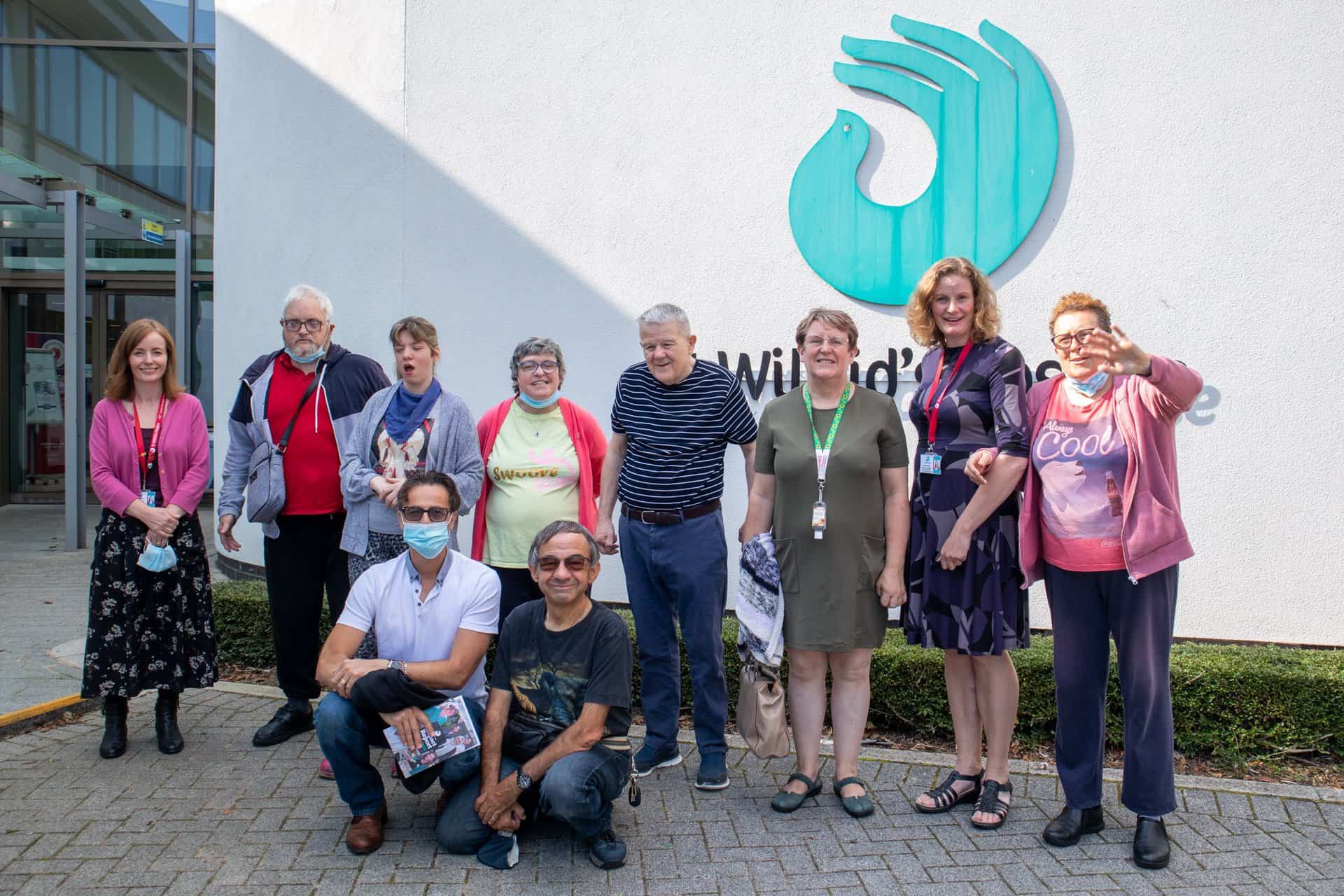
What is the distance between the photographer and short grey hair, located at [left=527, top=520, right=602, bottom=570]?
3443 millimetres

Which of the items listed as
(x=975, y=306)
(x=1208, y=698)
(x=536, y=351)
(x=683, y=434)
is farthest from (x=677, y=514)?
(x=1208, y=698)

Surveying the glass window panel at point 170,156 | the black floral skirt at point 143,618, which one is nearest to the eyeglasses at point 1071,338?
the black floral skirt at point 143,618

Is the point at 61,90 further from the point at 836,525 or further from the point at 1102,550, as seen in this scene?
the point at 1102,550

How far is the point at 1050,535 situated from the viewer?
3.45m

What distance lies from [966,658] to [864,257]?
314 cm

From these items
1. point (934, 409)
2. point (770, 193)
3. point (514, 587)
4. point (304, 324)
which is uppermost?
point (770, 193)

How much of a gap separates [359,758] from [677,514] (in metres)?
1.47

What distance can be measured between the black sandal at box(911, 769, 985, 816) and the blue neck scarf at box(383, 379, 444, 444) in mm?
2508

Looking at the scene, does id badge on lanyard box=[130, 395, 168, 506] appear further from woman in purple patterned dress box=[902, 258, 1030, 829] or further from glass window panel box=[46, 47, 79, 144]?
glass window panel box=[46, 47, 79, 144]

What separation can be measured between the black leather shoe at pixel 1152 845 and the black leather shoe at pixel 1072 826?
0.16 metres

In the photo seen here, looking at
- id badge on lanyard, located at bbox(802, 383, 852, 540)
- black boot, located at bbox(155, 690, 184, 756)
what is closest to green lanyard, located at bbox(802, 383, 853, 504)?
id badge on lanyard, located at bbox(802, 383, 852, 540)

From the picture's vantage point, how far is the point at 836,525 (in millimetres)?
3648

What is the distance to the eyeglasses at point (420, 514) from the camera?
3.55m

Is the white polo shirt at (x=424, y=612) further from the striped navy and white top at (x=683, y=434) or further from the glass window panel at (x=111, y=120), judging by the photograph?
the glass window panel at (x=111, y=120)
